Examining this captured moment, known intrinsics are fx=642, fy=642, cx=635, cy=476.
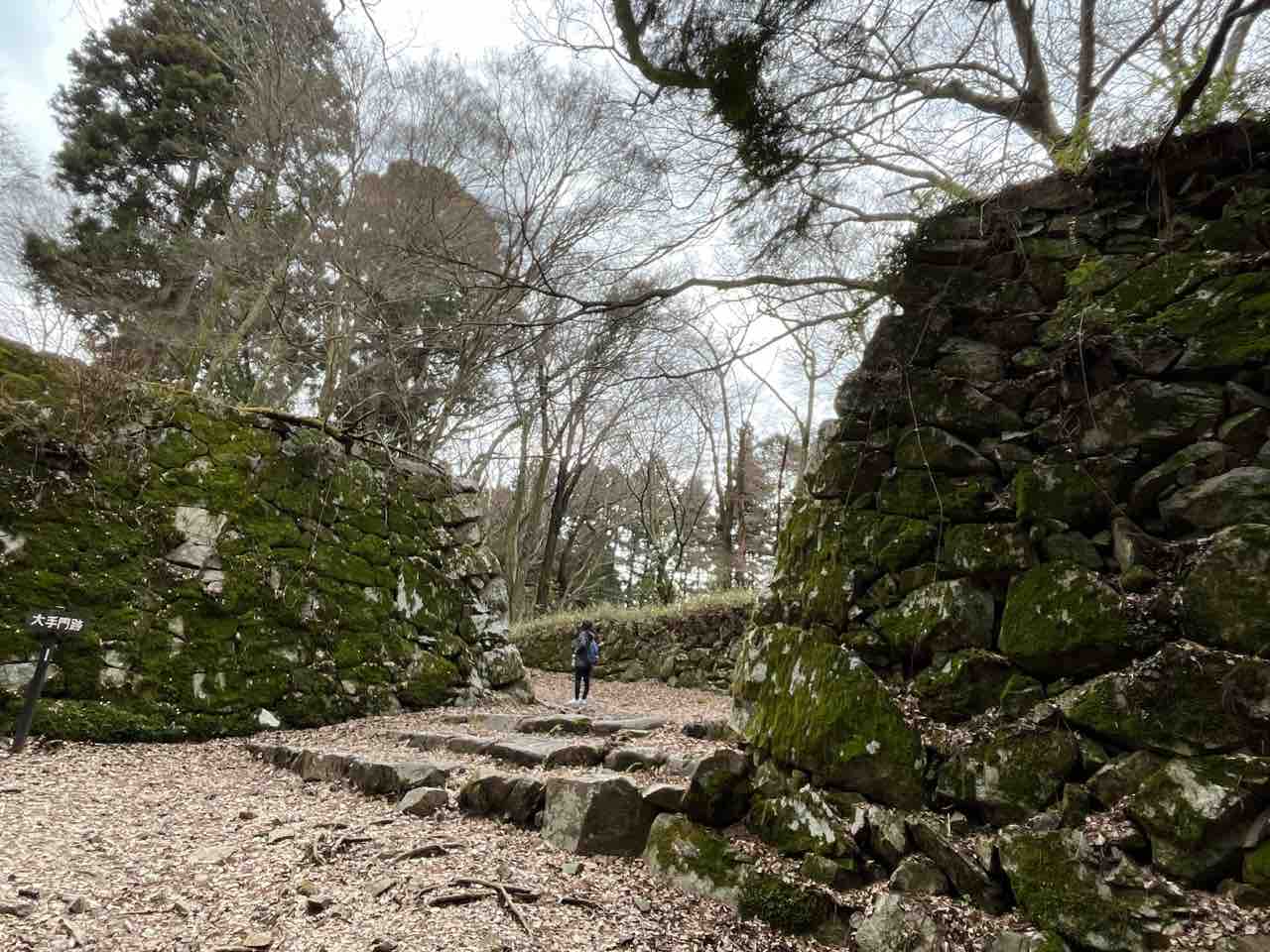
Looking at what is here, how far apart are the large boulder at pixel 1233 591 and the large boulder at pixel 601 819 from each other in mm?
2293

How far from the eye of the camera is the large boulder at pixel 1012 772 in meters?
2.26

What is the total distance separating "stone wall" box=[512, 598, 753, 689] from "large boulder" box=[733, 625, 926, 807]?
22.0 feet

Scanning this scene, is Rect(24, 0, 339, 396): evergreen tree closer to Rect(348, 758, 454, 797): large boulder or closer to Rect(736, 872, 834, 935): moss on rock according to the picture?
Rect(348, 758, 454, 797): large boulder

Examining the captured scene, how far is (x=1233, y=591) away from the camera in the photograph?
2.13m

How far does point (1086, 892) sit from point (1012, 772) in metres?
0.39

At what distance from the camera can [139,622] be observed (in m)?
4.69

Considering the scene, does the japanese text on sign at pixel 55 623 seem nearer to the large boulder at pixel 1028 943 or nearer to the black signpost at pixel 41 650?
the black signpost at pixel 41 650

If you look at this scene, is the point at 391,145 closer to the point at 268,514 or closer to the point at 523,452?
the point at 268,514

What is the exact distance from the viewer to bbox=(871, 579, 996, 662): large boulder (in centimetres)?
268

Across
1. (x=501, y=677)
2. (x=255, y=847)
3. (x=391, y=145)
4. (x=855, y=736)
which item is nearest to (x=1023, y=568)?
(x=855, y=736)

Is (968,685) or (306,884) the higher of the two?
(968,685)

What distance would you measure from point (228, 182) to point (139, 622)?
8.02m

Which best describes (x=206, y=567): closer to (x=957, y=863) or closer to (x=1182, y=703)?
(x=957, y=863)

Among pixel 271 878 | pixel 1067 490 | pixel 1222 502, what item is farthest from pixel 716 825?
pixel 1222 502
